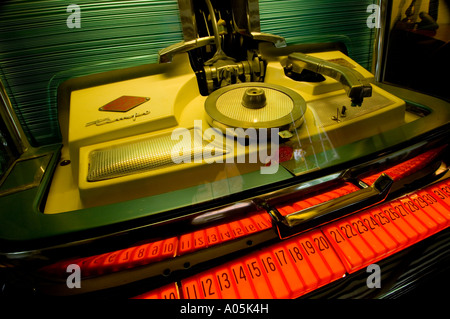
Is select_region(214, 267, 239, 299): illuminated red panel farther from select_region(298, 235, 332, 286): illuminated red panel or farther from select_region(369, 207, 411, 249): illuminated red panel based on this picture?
select_region(369, 207, 411, 249): illuminated red panel

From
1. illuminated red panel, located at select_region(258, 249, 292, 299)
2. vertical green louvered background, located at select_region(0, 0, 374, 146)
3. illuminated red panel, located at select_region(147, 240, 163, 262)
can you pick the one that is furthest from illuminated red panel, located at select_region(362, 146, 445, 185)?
vertical green louvered background, located at select_region(0, 0, 374, 146)

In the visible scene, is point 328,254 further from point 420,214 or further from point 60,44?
point 60,44

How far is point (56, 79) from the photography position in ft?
4.83

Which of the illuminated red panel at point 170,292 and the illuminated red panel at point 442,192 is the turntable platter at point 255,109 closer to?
the illuminated red panel at point 170,292

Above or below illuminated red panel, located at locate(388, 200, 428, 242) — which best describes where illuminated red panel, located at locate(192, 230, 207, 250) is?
above

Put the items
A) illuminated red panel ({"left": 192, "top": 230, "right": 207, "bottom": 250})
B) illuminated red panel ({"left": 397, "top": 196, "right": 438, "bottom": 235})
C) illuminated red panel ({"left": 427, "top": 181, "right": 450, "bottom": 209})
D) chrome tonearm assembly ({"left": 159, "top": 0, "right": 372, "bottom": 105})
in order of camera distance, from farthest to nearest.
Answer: chrome tonearm assembly ({"left": 159, "top": 0, "right": 372, "bottom": 105})
illuminated red panel ({"left": 427, "top": 181, "right": 450, "bottom": 209})
illuminated red panel ({"left": 397, "top": 196, "right": 438, "bottom": 235})
illuminated red panel ({"left": 192, "top": 230, "right": 207, "bottom": 250})

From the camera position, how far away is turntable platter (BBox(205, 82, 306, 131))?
3.34 feet

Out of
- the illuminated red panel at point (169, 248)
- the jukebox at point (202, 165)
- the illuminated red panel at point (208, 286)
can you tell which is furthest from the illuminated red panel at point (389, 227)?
the illuminated red panel at point (169, 248)

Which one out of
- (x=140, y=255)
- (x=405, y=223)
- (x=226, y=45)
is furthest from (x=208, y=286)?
(x=226, y=45)

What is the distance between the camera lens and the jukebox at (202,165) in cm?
83

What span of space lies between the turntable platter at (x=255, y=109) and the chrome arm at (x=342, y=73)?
21 cm

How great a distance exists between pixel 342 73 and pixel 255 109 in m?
0.44

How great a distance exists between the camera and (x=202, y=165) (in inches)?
36.3

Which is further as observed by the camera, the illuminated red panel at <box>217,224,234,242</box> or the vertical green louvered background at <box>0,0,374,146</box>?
the vertical green louvered background at <box>0,0,374,146</box>
